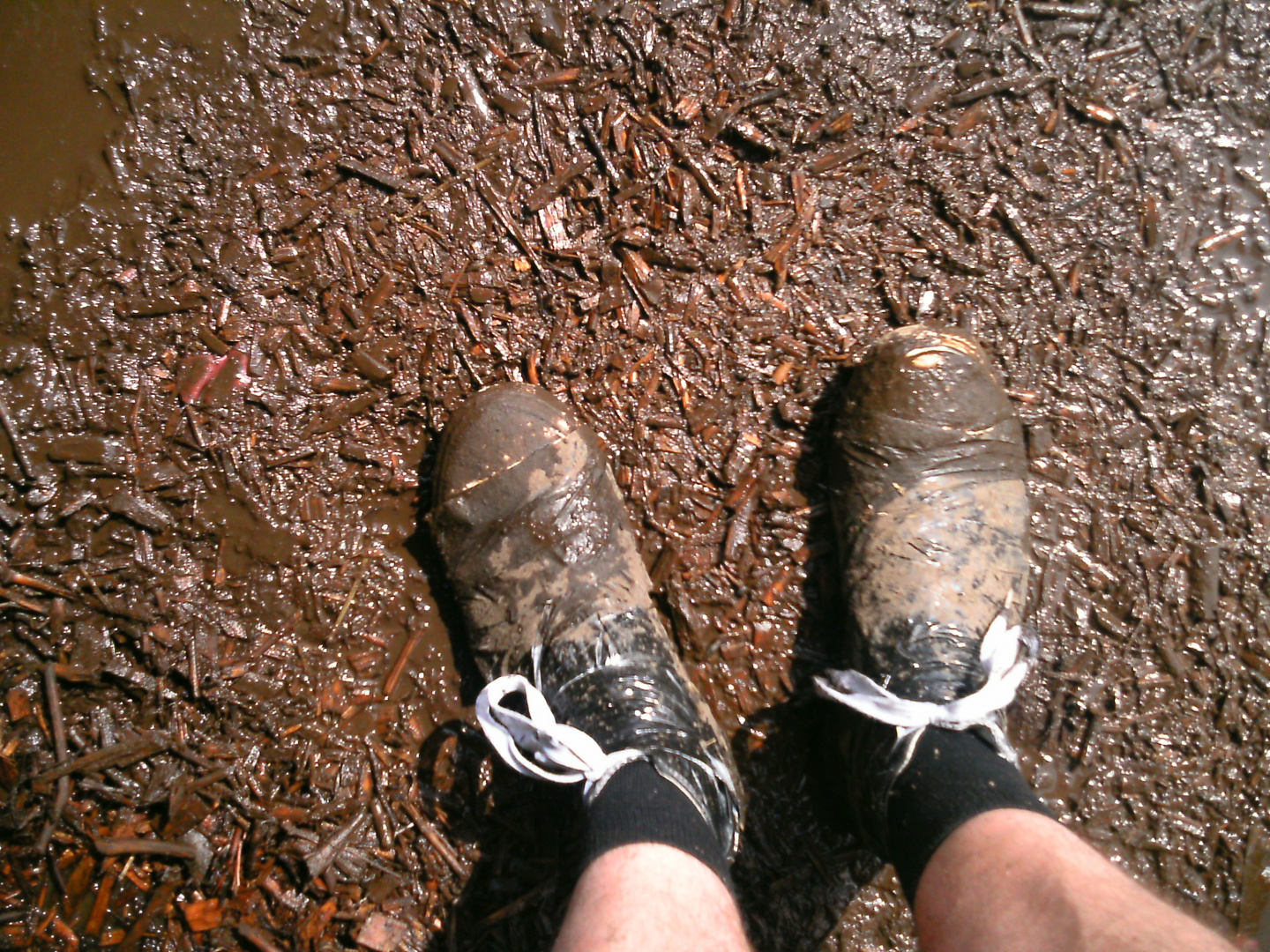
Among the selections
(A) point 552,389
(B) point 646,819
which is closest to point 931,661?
(B) point 646,819

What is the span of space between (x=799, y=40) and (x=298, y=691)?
2358 millimetres

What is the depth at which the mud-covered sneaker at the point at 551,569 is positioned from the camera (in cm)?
186

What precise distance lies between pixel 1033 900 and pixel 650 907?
67cm

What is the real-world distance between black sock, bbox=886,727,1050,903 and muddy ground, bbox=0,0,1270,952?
0.45 metres

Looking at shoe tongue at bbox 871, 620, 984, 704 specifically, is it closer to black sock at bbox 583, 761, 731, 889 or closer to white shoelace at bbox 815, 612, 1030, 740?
white shoelace at bbox 815, 612, 1030, 740

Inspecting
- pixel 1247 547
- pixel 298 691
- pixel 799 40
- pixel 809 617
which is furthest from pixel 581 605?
pixel 1247 547

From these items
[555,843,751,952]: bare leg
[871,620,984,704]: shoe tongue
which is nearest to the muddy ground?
[871,620,984,704]: shoe tongue

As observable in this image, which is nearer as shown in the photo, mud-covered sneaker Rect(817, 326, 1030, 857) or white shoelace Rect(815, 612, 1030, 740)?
white shoelace Rect(815, 612, 1030, 740)

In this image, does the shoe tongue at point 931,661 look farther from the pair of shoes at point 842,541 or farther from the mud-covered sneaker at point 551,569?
the mud-covered sneaker at point 551,569

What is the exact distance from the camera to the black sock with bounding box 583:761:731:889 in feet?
4.82

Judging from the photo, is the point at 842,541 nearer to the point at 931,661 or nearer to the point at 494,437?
the point at 931,661

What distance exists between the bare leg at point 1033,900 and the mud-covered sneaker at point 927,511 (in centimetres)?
46

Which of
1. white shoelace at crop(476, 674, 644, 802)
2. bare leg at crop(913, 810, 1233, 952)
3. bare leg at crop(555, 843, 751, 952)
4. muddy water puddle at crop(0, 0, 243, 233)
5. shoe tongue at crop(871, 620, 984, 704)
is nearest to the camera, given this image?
bare leg at crop(913, 810, 1233, 952)

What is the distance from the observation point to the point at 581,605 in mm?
1960
